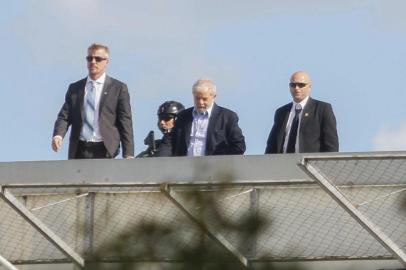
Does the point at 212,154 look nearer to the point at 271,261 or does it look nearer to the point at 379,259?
Result: the point at 379,259

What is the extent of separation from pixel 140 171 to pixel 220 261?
4630 mm

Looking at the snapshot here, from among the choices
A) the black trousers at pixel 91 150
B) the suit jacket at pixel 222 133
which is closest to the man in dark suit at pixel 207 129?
the suit jacket at pixel 222 133

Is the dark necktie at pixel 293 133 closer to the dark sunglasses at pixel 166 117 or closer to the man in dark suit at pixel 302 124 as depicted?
the man in dark suit at pixel 302 124

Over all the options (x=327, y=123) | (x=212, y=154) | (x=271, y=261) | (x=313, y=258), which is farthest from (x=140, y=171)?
(x=271, y=261)

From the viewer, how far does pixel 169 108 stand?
499 inches

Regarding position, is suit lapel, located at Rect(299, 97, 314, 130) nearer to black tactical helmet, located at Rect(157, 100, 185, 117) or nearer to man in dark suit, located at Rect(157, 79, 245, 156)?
man in dark suit, located at Rect(157, 79, 245, 156)

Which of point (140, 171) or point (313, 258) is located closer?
point (313, 258)

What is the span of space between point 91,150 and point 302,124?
1.80 metres

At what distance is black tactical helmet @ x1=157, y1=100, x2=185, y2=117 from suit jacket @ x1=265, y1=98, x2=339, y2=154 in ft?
5.71

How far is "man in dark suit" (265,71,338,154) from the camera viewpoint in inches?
427

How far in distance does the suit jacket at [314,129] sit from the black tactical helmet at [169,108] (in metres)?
1.74

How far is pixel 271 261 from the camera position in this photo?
7215 millimetres

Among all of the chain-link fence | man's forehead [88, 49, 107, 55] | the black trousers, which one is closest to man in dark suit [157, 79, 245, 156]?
the black trousers

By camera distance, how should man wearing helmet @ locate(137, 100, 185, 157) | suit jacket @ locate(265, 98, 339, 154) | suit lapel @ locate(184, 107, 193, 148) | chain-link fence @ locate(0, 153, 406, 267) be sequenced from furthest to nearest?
1. man wearing helmet @ locate(137, 100, 185, 157)
2. suit lapel @ locate(184, 107, 193, 148)
3. suit jacket @ locate(265, 98, 339, 154)
4. chain-link fence @ locate(0, 153, 406, 267)
